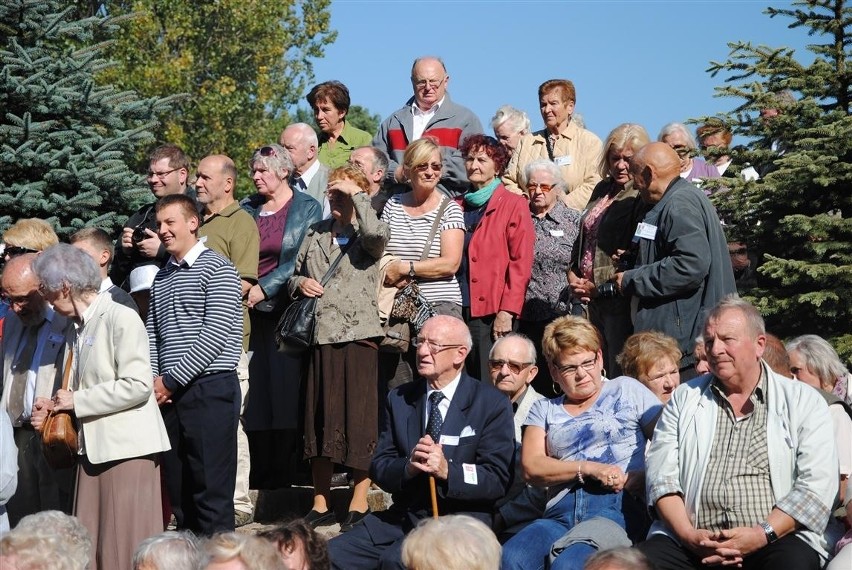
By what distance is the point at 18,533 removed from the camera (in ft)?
15.1

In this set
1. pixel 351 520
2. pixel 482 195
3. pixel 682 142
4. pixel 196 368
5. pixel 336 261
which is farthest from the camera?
pixel 682 142

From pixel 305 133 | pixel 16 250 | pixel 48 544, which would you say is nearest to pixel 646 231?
pixel 305 133

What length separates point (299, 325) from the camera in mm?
7582

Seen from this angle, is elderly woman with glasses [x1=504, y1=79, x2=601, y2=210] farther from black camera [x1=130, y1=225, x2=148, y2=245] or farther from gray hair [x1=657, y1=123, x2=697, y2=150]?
black camera [x1=130, y1=225, x2=148, y2=245]

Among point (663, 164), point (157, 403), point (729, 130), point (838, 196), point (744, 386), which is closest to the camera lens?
point (744, 386)

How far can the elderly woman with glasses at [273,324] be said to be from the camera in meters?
8.23

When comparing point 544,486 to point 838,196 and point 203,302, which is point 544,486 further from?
point 838,196

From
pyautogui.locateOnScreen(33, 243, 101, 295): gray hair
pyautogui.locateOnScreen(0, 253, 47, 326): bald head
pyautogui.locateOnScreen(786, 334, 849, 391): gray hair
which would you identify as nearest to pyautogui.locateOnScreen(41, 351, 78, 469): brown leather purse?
pyautogui.locateOnScreen(33, 243, 101, 295): gray hair

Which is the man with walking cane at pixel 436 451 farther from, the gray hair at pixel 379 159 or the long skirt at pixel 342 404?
the gray hair at pixel 379 159

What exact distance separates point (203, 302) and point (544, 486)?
2.19 meters

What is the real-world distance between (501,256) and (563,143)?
1578mm

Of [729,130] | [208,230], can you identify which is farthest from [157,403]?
[729,130]

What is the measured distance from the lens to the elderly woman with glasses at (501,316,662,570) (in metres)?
5.72

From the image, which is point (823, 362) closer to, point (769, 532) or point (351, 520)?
point (769, 532)
